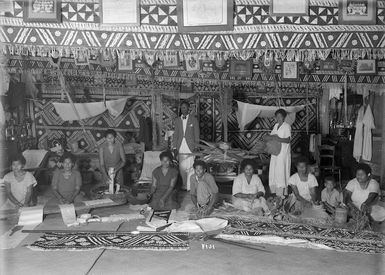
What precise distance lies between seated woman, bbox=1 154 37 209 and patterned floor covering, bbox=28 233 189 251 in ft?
4.06

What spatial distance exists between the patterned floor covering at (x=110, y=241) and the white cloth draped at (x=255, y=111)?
4.95 meters

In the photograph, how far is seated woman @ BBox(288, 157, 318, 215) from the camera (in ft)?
18.7

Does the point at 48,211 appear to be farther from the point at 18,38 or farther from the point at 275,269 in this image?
the point at 275,269

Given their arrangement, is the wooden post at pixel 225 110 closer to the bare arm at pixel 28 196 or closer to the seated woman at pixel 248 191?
the seated woman at pixel 248 191

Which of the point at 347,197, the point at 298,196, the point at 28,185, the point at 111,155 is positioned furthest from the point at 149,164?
the point at 347,197

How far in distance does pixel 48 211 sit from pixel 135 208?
49.6 inches

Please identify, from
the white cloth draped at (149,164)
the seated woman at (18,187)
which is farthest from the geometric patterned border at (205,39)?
the white cloth draped at (149,164)

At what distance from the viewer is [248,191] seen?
5.85m

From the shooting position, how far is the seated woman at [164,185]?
5.96 meters

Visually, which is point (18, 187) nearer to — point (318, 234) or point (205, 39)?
point (205, 39)

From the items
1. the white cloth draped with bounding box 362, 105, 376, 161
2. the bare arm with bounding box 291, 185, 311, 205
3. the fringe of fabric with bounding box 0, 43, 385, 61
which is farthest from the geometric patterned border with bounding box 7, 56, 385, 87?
the fringe of fabric with bounding box 0, 43, 385, 61

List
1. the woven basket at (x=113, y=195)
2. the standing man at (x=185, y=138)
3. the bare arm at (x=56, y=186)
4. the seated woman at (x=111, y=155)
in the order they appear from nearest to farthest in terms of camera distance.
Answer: the bare arm at (x=56, y=186)
the woven basket at (x=113, y=195)
the seated woman at (x=111, y=155)
the standing man at (x=185, y=138)

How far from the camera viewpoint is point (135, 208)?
6062 millimetres

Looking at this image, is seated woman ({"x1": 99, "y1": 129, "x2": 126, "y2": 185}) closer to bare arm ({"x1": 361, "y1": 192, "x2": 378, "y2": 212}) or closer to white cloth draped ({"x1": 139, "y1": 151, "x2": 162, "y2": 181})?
white cloth draped ({"x1": 139, "y1": 151, "x2": 162, "y2": 181})
